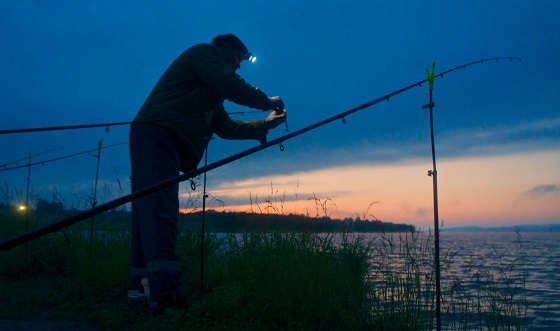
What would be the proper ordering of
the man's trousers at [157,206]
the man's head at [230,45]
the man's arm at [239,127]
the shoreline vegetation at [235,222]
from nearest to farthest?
the man's trousers at [157,206] → the man's head at [230,45] → the man's arm at [239,127] → the shoreline vegetation at [235,222]

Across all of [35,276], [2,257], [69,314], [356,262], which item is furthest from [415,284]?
[2,257]

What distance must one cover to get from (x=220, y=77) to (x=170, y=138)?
0.64 m

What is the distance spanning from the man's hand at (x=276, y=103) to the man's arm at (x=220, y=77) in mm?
153

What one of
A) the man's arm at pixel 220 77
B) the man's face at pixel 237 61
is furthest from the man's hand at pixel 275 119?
the man's face at pixel 237 61

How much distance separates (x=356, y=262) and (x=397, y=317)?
1.37m

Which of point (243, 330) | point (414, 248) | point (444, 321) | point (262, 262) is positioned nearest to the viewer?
point (243, 330)

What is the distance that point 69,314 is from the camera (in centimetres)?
319

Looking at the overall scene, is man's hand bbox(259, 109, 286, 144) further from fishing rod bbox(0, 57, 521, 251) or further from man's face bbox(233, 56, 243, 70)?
fishing rod bbox(0, 57, 521, 251)

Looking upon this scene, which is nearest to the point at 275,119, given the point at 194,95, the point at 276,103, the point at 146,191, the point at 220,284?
the point at 276,103

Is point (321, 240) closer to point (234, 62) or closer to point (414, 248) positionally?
point (414, 248)

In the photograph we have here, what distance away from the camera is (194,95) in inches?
125

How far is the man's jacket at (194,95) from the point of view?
10.0ft

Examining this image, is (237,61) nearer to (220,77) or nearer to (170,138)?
(220,77)

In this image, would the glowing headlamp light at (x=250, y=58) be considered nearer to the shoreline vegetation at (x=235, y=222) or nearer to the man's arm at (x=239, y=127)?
the man's arm at (x=239, y=127)
